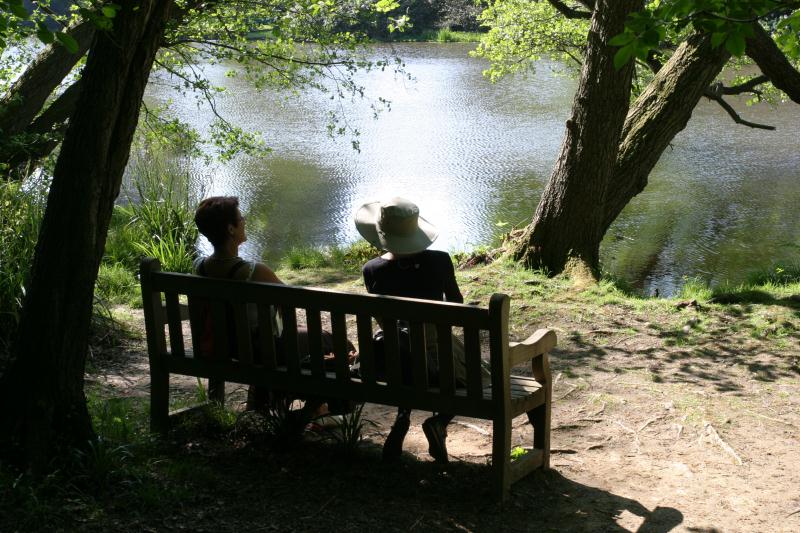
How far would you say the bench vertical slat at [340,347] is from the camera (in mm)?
3713

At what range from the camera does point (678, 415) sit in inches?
191

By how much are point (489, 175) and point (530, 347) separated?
41.4ft

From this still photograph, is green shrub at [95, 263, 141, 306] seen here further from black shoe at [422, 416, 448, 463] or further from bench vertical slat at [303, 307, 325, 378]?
black shoe at [422, 416, 448, 463]

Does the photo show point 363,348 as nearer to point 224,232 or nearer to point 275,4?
point 224,232

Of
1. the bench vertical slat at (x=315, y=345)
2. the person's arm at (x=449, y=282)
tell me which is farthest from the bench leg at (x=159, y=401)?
the person's arm at (x=449, y=282)

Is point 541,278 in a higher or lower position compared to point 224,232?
lower

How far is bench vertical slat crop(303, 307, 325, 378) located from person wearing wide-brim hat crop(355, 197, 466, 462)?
33 cm

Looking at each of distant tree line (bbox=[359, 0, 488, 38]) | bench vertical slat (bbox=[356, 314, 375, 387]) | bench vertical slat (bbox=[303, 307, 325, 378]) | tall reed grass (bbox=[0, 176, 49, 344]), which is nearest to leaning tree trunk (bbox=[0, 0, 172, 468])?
bench vertical slat (bbox=[303, 307, 325, 378])

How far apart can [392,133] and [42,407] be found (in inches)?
622

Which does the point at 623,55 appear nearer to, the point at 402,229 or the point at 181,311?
the point at 402,229

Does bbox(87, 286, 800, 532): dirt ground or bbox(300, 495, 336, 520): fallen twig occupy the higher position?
bbox(300, 495, 336, 520): fallen twig

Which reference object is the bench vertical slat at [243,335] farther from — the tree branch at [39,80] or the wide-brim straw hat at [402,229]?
the tree branch at [39,80]

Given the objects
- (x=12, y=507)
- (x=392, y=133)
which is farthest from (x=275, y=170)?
(x=12, y=507)

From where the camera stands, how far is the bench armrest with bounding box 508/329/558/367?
3.55 m
